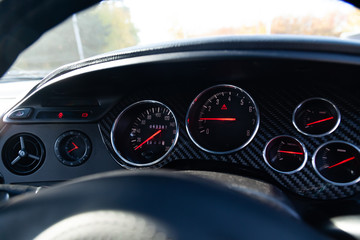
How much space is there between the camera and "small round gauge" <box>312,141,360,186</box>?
7.00ft

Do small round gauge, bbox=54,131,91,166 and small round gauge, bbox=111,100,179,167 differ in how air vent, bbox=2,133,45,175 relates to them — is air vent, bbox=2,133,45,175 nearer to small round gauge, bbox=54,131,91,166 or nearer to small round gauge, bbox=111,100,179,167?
small round gauge, bbox=54,131,91,166

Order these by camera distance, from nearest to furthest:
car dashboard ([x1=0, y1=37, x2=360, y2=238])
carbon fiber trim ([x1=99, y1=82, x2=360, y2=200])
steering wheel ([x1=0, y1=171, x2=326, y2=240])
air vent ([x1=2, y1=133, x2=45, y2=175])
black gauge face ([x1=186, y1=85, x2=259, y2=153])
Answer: steering wheel ([x1=0, y1=171, x2=326, y2=240])
car dashboard ([x1=0, y1=37, x2=360, y2=238])
carbon fiber trim ([x1=99, y1=82, x2=360, y2=200])
black gauge face ([x1=186, y1=85, x2=259, y2=153])
air vent ([x1=2, y1=133, x2=45, y2=175])

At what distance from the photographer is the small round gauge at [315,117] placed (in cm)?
222

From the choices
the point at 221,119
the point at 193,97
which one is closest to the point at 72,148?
the point at 193,97

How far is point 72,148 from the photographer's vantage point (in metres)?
2.60

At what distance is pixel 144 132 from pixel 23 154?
86 centimetres

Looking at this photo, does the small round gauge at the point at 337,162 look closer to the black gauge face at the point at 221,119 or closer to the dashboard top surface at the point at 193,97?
the dashboard top surface at the point at 193,97

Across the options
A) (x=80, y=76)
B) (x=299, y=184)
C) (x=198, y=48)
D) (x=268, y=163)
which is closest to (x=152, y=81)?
(x=80, y=76)

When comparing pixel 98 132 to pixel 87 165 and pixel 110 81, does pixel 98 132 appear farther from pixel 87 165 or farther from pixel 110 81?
pixel 110 81

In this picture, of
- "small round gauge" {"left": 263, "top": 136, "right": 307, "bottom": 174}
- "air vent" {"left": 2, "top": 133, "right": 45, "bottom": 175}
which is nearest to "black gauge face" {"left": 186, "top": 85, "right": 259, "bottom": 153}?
"small round gauge" {"left": 263, "top": 136, "right": 307, "bottom": 174}

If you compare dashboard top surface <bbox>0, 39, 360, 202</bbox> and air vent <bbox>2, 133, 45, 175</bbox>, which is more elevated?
dashboard top surface <bbox>0, 39, 360, 202</bbox>

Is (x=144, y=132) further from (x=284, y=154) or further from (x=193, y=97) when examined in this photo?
(x=284, y=154)

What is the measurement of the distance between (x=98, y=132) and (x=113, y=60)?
0.68m

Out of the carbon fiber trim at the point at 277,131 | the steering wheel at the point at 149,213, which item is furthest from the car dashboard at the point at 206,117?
the steering wheel at the point at 149,213
